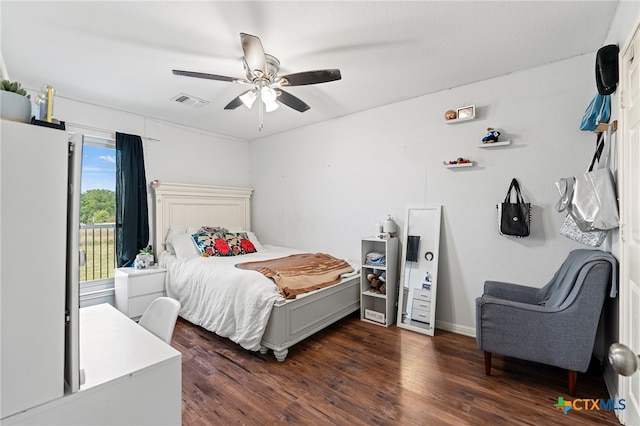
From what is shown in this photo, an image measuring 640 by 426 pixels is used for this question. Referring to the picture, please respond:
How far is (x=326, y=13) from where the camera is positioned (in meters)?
1.86

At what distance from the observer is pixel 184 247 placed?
3.67 metres

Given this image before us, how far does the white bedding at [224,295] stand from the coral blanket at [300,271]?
0.32ft

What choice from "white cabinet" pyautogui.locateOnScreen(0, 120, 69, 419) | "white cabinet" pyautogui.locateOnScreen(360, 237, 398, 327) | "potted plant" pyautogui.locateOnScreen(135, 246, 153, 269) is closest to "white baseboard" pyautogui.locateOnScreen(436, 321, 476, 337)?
"white cabinet" pyautogui.locateOnScreen(360, 237, 398, 327)

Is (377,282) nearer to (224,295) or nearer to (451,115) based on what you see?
(224,295)

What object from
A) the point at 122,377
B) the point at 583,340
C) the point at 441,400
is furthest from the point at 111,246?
the point at 583,340

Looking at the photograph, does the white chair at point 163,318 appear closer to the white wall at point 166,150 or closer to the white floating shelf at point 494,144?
the white wall at point 166,150

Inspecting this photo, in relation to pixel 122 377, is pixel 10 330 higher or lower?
higher

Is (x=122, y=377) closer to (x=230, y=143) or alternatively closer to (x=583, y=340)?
(x=583, y=340)

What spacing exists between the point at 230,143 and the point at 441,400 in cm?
438

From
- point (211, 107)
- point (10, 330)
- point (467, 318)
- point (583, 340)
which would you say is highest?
point (211, 107)

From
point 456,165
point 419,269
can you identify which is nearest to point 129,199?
point 419,269

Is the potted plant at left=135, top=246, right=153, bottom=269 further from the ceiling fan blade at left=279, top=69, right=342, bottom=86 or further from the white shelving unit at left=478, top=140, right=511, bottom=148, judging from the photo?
the white shelving unit at left=478, top=140, right=511, bottom=148

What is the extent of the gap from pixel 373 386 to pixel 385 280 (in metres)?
1.28

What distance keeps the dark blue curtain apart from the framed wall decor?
3.80 meters
